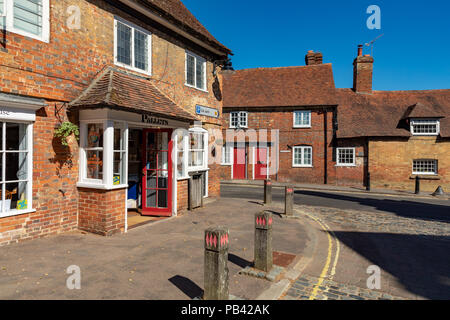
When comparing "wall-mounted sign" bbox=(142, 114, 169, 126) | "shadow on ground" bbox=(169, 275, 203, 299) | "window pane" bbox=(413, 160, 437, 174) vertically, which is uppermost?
"wall-mounted sign" bbox=(142, 114, 169, 126)

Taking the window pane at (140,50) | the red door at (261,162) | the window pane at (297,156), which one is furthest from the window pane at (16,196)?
the window pane at (297,156)

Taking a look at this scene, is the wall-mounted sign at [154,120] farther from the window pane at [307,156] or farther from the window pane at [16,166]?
the window pane at [307,156]

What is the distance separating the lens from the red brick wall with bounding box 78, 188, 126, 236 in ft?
21.7

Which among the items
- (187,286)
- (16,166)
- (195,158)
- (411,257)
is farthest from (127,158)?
(411,257)

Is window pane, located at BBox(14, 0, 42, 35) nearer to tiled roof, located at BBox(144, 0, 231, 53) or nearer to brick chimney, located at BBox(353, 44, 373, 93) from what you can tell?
tiled roof, located at BBox(144, 0, 231, 53)

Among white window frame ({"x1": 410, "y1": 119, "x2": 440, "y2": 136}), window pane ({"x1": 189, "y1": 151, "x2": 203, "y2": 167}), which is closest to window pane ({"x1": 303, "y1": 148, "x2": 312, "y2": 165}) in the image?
white window frame ({"x1": 410, "y1": 119, "x2": 440, "y2": 136})

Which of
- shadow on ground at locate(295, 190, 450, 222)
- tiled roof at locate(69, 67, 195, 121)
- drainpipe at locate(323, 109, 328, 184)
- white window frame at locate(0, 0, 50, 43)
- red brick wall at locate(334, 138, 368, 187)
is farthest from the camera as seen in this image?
drainpipe at locate(323, 109, 328, 184)

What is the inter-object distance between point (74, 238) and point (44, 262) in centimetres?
145

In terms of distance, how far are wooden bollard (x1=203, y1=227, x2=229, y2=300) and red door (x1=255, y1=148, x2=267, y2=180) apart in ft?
63.5

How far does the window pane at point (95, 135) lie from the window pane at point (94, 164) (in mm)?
173

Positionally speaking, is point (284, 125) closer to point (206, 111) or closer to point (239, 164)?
point (239, 164)

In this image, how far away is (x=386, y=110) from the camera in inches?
854

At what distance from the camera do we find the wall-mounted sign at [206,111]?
11383 mm

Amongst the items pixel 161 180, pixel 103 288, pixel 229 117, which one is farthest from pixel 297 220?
pixel 229 117
